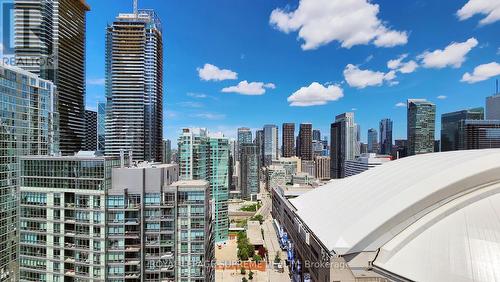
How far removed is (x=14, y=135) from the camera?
135 feet

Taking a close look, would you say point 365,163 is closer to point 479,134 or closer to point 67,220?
point 479,134

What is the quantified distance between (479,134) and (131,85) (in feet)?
577

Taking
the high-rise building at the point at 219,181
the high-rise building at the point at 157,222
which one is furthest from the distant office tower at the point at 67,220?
the high-rise building at the point at 219,181

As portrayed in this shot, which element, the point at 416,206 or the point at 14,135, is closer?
the point at 416,206

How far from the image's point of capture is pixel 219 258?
66062mm

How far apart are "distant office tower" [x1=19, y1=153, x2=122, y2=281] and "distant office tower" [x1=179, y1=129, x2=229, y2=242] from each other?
43.3 meters

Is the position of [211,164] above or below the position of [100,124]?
below

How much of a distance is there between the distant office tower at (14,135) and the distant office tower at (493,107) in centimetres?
24715

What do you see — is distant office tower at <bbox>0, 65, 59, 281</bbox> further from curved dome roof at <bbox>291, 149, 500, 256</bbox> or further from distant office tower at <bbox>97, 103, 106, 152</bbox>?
distant office tower at <bbox>97, 103, 106, 152</bbox>

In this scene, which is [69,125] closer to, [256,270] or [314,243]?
[256,270]

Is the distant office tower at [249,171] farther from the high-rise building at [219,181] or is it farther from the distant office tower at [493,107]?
the distant office tower at [493,107]

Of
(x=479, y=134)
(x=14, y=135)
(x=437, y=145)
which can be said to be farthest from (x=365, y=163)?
(x=14, y=135)

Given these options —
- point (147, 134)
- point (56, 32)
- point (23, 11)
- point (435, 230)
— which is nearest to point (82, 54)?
point (56, 32)

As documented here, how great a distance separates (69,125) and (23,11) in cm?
3365
